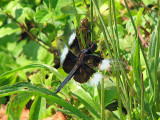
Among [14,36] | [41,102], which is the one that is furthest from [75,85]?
[14,36]

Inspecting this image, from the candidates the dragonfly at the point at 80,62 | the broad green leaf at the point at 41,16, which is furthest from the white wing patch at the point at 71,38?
the broad green leaf at the point at 41,16

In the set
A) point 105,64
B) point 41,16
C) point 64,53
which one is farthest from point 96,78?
point 41,16

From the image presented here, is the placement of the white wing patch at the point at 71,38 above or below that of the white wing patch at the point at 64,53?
above

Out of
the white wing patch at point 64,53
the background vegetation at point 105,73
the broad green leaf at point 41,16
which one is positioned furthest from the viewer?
the broad green leaf at point 41,16

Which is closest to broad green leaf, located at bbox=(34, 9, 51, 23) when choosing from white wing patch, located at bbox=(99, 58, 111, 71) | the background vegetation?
the background vegetation

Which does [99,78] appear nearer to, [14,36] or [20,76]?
[20,76]

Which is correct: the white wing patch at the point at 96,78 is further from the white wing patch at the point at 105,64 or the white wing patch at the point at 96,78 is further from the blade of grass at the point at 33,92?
the blade of grass at the point at 33,92
